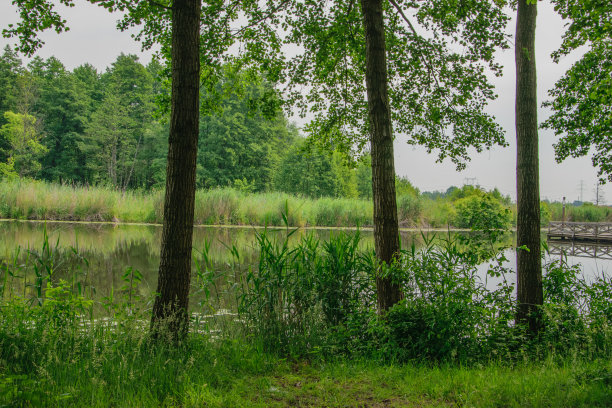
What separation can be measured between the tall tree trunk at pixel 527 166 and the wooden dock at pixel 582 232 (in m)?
Result: 20.0

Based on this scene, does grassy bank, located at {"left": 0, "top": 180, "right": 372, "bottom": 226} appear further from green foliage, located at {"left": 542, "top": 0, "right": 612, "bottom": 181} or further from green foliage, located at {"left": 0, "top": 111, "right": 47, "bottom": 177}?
green foliage, located at {"left": 0, "top": 111, "right": 47, "bottom": 177}

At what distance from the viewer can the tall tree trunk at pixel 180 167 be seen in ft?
11.4

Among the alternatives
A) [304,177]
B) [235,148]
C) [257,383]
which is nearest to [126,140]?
[235,148]

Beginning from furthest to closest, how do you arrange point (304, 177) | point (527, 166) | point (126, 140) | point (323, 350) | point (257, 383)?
point (126, 140), point (304, 177), point (527, 166), point (323, 350), point (257, 383)

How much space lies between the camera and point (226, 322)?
14.7 feet

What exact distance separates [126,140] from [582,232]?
3811 centimetres

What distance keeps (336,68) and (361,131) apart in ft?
3.80

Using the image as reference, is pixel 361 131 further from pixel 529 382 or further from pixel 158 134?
pixel 158 134

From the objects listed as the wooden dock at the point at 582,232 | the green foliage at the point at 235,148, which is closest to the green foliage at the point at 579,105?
the wooden dock at the point at 582,232

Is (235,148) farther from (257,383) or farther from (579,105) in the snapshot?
(257,383)

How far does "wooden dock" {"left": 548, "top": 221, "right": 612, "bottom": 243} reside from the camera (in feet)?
68.5

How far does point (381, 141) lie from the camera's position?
162 inches

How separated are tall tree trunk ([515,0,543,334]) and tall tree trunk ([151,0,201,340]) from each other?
3.89 metres

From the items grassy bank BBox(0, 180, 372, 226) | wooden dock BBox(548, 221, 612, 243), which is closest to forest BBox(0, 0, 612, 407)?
grassy bank BBox(0, 180, 372, 226)
